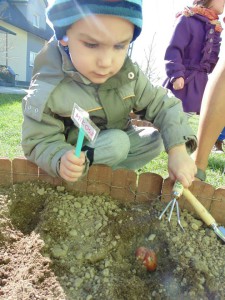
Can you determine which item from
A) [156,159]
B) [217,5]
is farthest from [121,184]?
[217,5]

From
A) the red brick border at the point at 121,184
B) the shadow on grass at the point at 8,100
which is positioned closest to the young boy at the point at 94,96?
the red brick border at the point at 121,184

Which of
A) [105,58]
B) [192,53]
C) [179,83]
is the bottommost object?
[179,83]

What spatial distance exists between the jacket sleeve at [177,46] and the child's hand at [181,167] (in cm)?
148

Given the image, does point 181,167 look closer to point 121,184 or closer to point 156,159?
point 121,184

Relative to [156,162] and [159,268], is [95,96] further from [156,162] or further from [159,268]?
[156,162]

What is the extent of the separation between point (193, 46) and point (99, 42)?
1.89 metres

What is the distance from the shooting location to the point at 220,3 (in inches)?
117

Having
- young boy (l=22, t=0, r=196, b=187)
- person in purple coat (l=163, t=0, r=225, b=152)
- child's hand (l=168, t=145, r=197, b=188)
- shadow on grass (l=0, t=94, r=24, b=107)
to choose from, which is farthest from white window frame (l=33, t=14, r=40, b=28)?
child's hand (l=168, t=145, r=197, b=188)

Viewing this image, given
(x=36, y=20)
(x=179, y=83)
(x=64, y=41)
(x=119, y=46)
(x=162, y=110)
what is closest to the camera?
(x=119, y=46)

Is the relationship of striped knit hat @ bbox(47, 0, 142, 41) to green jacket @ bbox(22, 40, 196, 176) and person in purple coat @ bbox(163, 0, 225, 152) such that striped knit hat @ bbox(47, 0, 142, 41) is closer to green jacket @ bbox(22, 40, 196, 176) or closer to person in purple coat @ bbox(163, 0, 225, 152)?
green jacket @ bbox(22, 40, 196, 176)

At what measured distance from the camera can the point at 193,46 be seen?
300 centimetres

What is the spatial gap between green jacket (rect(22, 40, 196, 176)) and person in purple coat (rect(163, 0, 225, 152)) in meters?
1.21

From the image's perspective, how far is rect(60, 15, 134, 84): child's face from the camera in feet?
4.41

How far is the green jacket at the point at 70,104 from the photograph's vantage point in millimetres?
1566
